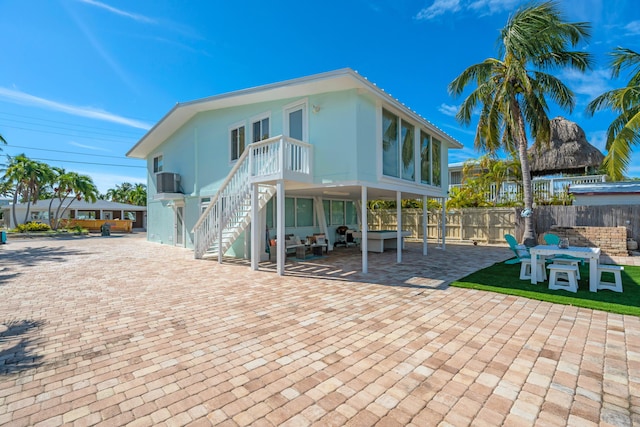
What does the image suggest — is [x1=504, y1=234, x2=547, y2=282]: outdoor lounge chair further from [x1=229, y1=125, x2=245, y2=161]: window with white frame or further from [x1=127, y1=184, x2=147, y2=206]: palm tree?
[x1=127, y1=184, x2=147, y2=206]: palm tree

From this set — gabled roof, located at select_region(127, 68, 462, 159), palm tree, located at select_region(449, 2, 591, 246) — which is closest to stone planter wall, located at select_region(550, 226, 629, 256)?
palm tree, located at select_region(449, 2, 591, 246)

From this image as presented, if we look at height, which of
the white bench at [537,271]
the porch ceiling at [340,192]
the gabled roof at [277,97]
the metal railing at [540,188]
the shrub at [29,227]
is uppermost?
the gabled roof at [277,97]

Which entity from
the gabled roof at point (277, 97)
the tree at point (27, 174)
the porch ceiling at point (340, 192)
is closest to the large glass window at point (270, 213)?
the porch ceiling at point (340, 192)

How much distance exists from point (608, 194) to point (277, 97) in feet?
48.6

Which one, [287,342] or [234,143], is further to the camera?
[234,143]

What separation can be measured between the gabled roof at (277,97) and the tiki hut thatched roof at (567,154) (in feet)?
31.2

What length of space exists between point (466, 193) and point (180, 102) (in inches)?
600

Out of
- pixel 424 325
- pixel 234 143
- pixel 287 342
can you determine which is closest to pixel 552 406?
pixel 424 325

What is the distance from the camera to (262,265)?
32.0 feet

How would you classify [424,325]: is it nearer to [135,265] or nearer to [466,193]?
[135,265]

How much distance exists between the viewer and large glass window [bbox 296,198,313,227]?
1277cm

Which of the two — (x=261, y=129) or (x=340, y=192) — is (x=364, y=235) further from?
(x=261, y=129)

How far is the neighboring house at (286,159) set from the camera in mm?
8344

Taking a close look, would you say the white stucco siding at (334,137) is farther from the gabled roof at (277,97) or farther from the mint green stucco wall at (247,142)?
the gabled roof at (277,97)
